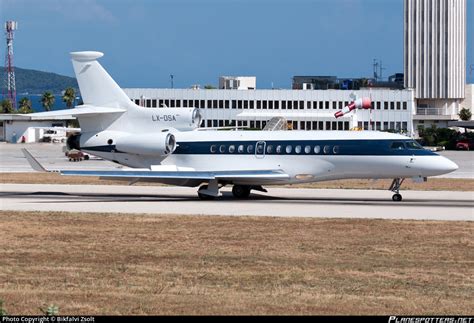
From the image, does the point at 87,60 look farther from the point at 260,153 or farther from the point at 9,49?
the point at 9,49

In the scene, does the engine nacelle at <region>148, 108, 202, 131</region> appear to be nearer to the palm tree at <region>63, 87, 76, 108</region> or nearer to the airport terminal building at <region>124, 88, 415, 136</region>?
the airport terminal building at <region>124, 88, 415, 136</region>

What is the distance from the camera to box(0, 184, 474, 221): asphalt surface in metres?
33.1

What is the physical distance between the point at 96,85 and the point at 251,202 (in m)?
7.91

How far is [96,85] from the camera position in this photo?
130ft

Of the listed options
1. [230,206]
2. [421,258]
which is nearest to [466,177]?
[230,206]

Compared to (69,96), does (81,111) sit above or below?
below

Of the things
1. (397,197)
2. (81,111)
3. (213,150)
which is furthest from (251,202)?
(81,111)

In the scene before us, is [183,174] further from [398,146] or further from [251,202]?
[398,146]

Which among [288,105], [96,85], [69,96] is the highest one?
[69,96]

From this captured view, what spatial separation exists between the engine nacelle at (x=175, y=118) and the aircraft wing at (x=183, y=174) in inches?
93.4

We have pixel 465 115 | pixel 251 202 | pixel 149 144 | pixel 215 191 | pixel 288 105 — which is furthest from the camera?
pixel 465 115

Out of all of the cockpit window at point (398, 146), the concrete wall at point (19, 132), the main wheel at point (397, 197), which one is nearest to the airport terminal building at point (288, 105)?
the concrete wall at point (19, 132)

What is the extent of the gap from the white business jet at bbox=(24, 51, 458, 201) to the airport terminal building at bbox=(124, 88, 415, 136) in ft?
221

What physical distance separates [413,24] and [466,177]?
78.2 metres
